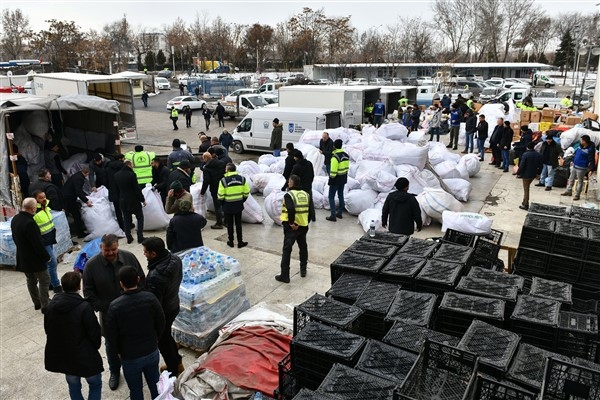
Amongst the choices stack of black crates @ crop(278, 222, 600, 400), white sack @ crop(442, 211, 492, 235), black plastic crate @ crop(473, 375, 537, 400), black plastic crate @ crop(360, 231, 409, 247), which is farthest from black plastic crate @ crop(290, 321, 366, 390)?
white sack @ crop(442, 211, 492, 235)

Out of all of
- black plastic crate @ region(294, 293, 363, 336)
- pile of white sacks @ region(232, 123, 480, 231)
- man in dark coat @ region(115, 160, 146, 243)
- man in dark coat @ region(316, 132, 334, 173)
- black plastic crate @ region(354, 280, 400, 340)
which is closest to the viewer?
black plastic crate @ region(294, 293, 363, 336)

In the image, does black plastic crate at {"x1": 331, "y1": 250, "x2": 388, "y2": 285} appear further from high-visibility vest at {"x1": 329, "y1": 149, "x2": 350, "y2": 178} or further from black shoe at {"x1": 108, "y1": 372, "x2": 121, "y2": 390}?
high-visibility vest at {"x1": 329, "y1": 149, "x2": 350, "y2": 178}

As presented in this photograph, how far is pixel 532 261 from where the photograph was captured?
4.99 meters

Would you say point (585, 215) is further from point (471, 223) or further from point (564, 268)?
point (471, 223)

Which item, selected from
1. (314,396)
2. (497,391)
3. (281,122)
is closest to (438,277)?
(497,391)

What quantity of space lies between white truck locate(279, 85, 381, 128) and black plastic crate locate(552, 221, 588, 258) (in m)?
11.7

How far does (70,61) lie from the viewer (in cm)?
4397

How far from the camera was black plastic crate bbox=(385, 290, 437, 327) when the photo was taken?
11.7 feet

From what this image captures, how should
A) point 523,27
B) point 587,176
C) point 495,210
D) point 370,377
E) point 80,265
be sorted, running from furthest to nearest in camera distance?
point 523,27 < point 587,176 < point 495,210 < point 80,265 < point 370,377

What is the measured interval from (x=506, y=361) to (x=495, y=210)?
24.2ft

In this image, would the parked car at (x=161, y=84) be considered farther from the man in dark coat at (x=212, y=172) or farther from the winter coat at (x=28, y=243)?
the winter coat at (x=28, y=243)

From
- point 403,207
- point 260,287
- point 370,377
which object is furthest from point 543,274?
point 260,287

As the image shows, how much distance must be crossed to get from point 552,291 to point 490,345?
4.00ft

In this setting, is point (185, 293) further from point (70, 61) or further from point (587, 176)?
point (70, 61)
